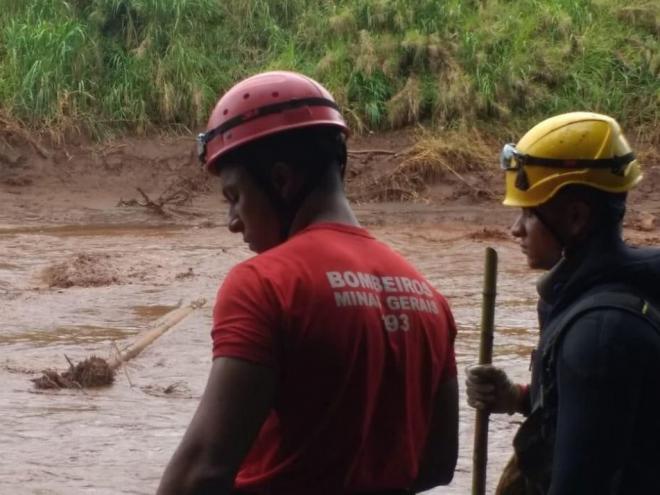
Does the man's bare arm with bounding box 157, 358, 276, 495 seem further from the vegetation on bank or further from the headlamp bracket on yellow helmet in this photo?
the vegetation on bank

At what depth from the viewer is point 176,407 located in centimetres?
737

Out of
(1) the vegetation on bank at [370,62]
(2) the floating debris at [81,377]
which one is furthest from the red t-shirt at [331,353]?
(1) the vegetation on bank at [370,62]

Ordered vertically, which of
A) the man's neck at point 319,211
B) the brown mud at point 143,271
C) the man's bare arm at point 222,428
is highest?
the man's neck at point 319,211

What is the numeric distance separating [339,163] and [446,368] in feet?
1.47

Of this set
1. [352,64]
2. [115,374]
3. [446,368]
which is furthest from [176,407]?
[352,64]

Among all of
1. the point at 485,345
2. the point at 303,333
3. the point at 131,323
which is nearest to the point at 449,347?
the point at 303,333

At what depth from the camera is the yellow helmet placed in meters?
2.90

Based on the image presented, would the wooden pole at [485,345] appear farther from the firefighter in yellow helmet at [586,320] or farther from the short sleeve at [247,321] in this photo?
the short sleeve at [247,321]

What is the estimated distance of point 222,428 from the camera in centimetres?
238

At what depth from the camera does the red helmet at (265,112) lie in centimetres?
254

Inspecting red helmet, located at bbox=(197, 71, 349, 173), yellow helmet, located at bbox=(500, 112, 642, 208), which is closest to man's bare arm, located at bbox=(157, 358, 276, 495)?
red helmet, located at bbox=(197, 71, 349, 173)

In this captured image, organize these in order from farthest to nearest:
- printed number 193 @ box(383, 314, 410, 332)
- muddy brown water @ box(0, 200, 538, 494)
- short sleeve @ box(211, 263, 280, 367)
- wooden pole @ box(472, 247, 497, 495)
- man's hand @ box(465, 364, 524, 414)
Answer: muddy brown water @ box(0, 200, 538, 494), wooden pole @ box(472, 247, 497, 495), man's hand @ box(465, 364, 524, 414), printed number 193 @ box(383, 314, 410, 332), short sleeve @ box(211, 263, 280, 367)

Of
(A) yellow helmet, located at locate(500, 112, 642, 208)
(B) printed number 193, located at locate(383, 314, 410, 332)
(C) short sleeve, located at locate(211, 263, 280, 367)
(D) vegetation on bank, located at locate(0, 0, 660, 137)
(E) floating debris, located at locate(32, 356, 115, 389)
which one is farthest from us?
(D) vegetation on bank, located at locate(0, 0, 660, 137)

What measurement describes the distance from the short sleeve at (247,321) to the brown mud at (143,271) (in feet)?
12.4
